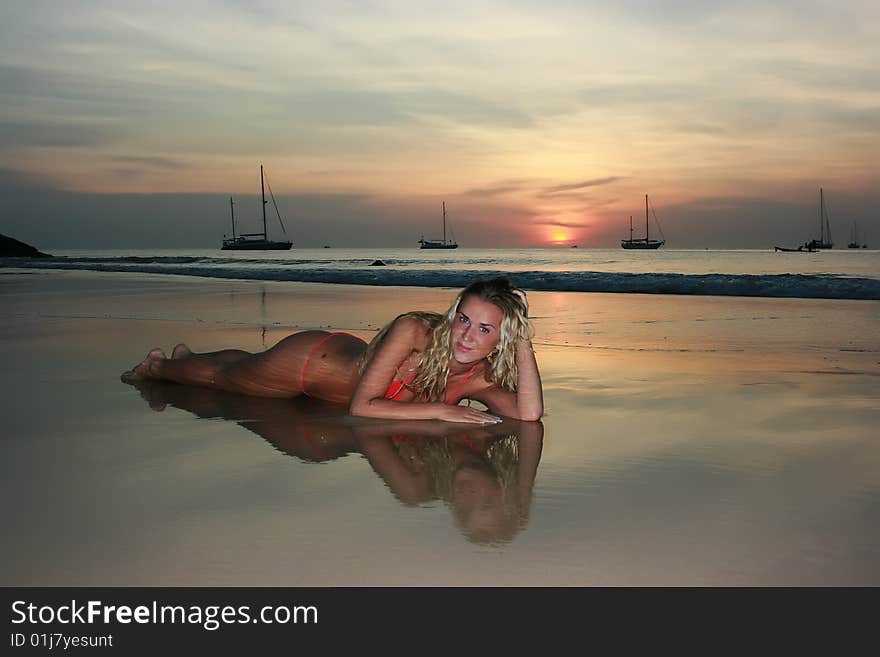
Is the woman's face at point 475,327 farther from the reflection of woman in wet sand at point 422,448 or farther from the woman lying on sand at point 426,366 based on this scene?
the reflection of woman in wet sand at point 422,448

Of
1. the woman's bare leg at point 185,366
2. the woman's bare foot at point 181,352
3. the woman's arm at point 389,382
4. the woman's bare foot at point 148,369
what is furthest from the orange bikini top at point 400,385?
the woman's bare foot at point 148,369

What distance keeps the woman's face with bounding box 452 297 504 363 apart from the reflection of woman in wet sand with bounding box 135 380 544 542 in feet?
1.39

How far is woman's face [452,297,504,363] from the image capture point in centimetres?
379

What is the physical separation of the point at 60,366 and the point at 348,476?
377 cm

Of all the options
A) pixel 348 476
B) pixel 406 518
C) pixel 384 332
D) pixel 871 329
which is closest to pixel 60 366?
pixel 384 332

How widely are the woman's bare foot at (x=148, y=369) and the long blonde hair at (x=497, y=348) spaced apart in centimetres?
172

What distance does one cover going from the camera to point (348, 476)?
10.2 ft

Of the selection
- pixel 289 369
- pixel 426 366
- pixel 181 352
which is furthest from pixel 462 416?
pixel 181 352

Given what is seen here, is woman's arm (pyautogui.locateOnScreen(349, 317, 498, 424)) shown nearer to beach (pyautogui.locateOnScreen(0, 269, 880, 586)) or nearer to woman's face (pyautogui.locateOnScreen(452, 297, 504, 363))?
beach (pyautogui.locateOnScreen(0, 269, 880, 586))

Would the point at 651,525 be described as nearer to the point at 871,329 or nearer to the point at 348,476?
the point at 348,476

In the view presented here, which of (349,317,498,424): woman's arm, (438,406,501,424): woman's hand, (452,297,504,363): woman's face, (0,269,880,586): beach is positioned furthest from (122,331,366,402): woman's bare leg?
(452,297,504,363): woman's face

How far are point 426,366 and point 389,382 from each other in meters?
0.21
